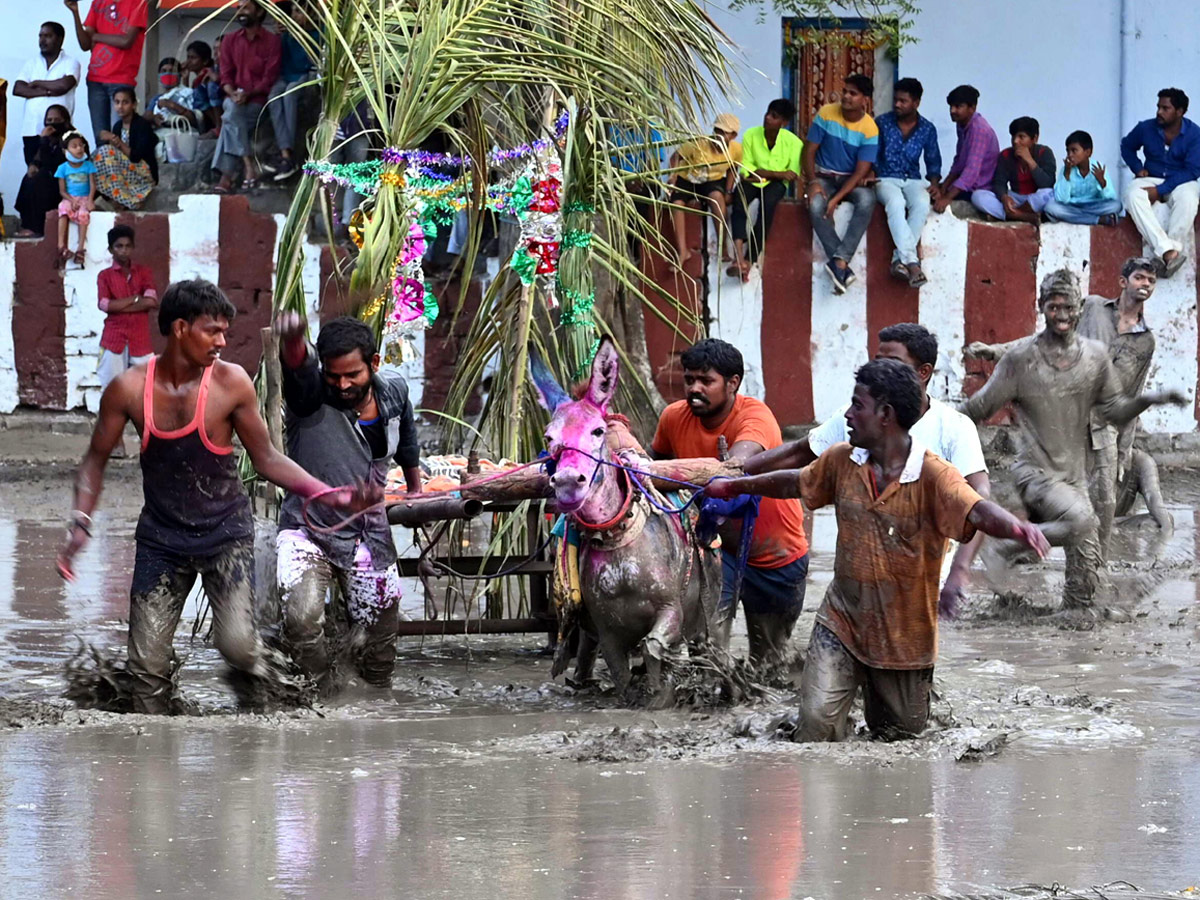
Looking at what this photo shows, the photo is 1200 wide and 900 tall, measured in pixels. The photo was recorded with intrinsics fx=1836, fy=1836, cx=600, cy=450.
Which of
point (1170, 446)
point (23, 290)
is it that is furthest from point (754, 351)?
point (23, 290)

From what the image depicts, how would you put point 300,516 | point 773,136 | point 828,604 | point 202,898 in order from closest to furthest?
point 202,898 → point 828,604 → point 300,516 → point 773,136

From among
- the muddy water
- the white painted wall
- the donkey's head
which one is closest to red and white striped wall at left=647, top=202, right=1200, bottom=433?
the white painted wall

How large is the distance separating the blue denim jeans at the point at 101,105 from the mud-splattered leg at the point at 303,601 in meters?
10.4

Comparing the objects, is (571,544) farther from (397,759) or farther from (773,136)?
(773,136)

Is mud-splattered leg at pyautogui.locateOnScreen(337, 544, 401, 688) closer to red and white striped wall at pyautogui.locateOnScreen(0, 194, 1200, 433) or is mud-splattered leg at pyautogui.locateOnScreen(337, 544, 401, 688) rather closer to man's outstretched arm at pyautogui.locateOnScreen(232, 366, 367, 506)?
man's outstretched arm at pyautogui.locateOnScreen(232, 366, 367, 506)

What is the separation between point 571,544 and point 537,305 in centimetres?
229

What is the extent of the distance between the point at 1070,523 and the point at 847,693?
359 centimetres

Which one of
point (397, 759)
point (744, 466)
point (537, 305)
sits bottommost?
point (397, 759)

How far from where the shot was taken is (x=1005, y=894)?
452 centimetres

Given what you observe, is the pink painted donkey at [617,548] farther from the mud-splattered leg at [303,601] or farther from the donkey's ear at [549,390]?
the mud-splattered leg at [303,601]

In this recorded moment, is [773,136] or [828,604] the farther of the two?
[773,136]

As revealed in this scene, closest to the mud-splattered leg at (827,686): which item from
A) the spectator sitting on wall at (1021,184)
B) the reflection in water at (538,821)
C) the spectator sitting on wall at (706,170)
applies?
the reflection in water at (538,821)

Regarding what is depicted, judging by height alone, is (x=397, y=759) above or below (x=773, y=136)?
below

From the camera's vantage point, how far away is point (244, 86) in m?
16.2
